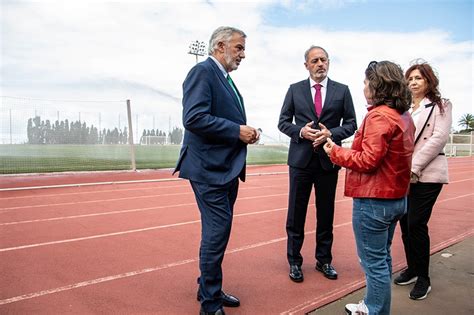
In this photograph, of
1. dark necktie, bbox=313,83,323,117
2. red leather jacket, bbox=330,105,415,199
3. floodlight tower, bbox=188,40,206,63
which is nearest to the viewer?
red leather jacket, bbox=330,105,415,199

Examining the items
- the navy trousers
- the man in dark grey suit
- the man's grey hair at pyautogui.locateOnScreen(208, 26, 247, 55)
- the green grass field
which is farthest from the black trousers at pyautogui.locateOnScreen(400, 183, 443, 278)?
the green grass field

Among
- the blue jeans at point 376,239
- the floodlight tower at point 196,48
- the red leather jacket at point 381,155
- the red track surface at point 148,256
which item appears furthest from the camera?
the floodlight tower at point 196,48

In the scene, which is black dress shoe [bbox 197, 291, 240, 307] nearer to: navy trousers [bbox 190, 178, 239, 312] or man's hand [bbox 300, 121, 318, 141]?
navy trousers [bbox 190, 178, 239, 312]

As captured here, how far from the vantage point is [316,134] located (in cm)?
305

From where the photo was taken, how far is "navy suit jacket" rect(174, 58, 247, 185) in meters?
2.57

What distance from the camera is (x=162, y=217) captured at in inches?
249

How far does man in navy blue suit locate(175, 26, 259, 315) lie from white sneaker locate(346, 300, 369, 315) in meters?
0.94

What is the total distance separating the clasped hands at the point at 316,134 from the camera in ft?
9.59

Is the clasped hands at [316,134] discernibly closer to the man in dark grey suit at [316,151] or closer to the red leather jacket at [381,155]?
the man in dark grey suit at [316,151]

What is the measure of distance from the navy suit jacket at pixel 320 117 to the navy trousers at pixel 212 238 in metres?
1.12

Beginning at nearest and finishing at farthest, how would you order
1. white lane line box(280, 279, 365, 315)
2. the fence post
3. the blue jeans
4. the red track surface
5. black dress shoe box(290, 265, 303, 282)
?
the blue jeans → white lane line box(280, 279, 365, 315) → the red track surface → black dress shoe box(290, 265, 303, 282) → the fence post

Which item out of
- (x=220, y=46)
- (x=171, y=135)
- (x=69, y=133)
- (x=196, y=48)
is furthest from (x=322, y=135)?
(x=196, y=48)

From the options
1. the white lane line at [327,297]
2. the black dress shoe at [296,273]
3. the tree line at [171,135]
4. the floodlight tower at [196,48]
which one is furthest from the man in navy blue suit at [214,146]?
the floodlight tower at [196,48]

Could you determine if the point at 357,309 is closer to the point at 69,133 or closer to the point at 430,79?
the point at 430,79
